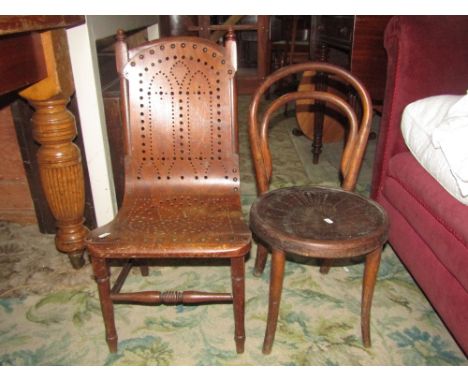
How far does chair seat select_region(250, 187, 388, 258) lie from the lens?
120cm

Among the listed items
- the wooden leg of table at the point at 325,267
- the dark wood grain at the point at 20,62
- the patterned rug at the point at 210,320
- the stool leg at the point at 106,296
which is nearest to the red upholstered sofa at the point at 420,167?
the patterned rug at the point at 210,320

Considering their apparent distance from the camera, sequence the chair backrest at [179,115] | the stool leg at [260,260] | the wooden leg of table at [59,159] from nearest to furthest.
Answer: the chair backrest at [179,115] < the wooden leg of table at [59,159] < the stool leg at [260,260]

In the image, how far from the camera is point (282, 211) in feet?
4.57

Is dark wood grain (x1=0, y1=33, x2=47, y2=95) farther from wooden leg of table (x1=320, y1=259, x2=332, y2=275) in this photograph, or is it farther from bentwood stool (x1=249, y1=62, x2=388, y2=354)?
wooden leg of table (x1=320, y1=259, x2=332, y2=275)

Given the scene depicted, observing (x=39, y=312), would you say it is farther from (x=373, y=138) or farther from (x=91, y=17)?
(x=373, y=138)

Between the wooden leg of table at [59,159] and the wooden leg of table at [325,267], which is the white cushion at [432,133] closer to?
the wooden leg of table at [325,267]

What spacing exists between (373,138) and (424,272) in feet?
7.93

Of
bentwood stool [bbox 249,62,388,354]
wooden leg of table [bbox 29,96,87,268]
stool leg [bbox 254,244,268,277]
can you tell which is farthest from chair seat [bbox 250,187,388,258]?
wooden leg of table [bbox 29,96,87,268]

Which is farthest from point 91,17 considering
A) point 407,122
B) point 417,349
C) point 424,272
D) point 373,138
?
point 373,138

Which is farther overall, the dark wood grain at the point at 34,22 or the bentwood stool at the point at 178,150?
the bentwood stool at the point at 178,150

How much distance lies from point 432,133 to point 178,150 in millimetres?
920

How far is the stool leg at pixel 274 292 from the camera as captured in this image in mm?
1285

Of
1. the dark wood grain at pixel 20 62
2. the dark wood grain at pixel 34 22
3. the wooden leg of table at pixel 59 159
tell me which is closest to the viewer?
the dark wood grain at pixel 34 22

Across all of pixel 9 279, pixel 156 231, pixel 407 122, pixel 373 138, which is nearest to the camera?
pixel 156 231
